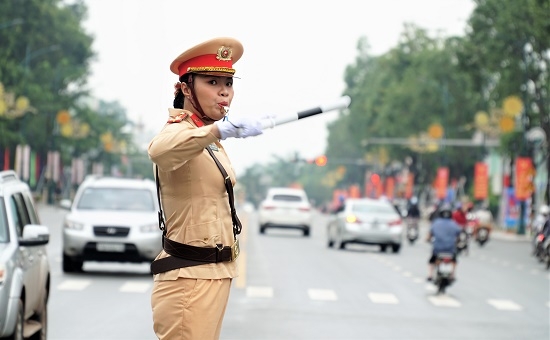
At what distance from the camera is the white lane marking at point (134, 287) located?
2031 cm

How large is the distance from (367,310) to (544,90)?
46545mm

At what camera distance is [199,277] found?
526 cm

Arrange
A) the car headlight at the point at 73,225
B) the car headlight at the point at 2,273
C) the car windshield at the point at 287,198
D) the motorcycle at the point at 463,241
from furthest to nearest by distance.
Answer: the car windshield at the point at 287,198, the motorcycle at the point at 463,241, the car headlight at the point at 73,225, the car headlight at the point at 2,273

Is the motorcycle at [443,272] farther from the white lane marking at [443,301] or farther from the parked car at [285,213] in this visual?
the parked car at [285,213]

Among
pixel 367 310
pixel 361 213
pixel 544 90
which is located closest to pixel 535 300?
pixel 367 310

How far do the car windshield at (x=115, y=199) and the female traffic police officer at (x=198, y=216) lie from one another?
18284mm

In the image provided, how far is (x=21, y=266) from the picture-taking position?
11.4m

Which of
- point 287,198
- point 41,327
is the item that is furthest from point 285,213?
point 41,327

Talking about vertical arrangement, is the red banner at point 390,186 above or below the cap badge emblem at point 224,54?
below

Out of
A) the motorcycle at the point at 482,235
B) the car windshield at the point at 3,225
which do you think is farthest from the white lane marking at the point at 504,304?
the motorcycle at the point at 482,235

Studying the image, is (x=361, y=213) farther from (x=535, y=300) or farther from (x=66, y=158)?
(x=66, y=158)

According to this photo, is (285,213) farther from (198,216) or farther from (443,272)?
(198,216)

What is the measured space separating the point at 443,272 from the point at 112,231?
17.3 feet

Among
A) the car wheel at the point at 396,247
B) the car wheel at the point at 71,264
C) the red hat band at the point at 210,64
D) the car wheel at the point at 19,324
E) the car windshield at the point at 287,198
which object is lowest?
the car wheel at the point at 396,247
